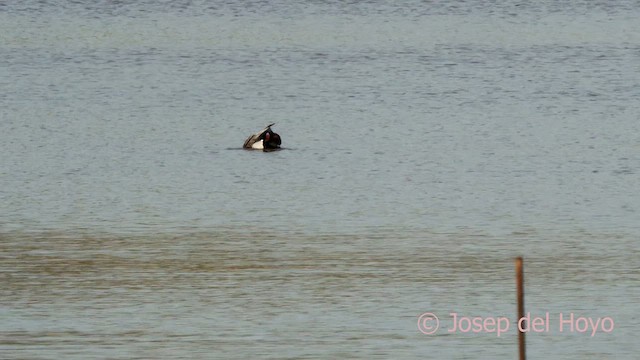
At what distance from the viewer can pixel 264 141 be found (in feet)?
77.7

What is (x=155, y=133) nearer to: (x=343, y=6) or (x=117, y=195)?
(x=117, y=195)

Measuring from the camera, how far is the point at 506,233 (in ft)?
56.7

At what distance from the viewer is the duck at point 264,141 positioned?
23.7 metres

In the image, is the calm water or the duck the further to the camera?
the duck

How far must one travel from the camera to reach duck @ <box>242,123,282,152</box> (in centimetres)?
2366

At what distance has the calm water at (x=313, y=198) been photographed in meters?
13.6

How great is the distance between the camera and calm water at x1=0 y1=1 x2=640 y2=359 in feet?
44.5

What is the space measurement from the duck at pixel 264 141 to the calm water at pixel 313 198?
0.37 metres

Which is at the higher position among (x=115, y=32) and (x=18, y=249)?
(x=115, y=32)

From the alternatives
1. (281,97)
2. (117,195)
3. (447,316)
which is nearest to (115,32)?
(281,97)

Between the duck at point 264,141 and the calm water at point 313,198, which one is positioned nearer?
the calm water at point 313,198

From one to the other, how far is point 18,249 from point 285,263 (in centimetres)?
281

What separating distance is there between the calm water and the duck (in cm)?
37

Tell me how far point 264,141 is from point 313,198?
13.4 ft
